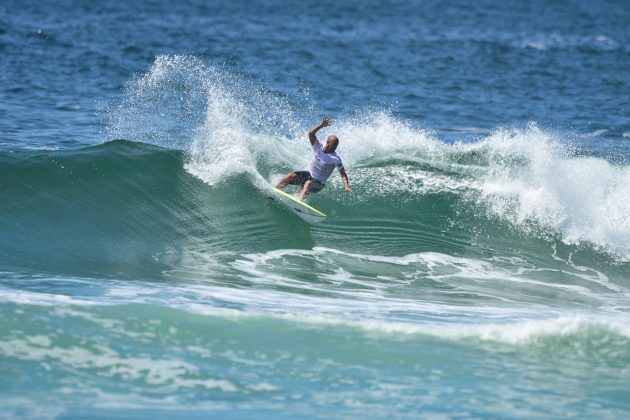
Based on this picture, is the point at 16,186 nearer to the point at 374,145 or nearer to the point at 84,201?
the point at 84,201

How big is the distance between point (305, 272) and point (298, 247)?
1.37 metres

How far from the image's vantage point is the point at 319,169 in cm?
1599

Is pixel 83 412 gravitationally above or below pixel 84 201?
below

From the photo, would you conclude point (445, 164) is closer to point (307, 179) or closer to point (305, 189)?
point (307, 179)

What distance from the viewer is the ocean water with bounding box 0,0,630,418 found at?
9.15 meters

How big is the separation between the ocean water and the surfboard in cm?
20

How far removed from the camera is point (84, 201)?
15.9 m

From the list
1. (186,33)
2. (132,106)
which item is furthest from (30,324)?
(186,33)

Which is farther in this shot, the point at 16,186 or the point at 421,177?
the point at 421,177

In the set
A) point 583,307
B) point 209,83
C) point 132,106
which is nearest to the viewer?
point 583,307

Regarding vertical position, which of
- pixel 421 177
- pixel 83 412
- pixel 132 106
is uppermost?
pixel 132 106

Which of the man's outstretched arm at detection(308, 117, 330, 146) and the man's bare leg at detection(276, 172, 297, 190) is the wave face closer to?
the man's bare leg at detection(276, 172, 297, 190)

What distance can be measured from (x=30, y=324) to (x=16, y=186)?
6.64 metres

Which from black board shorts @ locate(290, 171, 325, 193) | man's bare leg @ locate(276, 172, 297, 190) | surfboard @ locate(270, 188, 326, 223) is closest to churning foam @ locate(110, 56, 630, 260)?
man's bare leg @ locate(276, 172, 297, 190)
